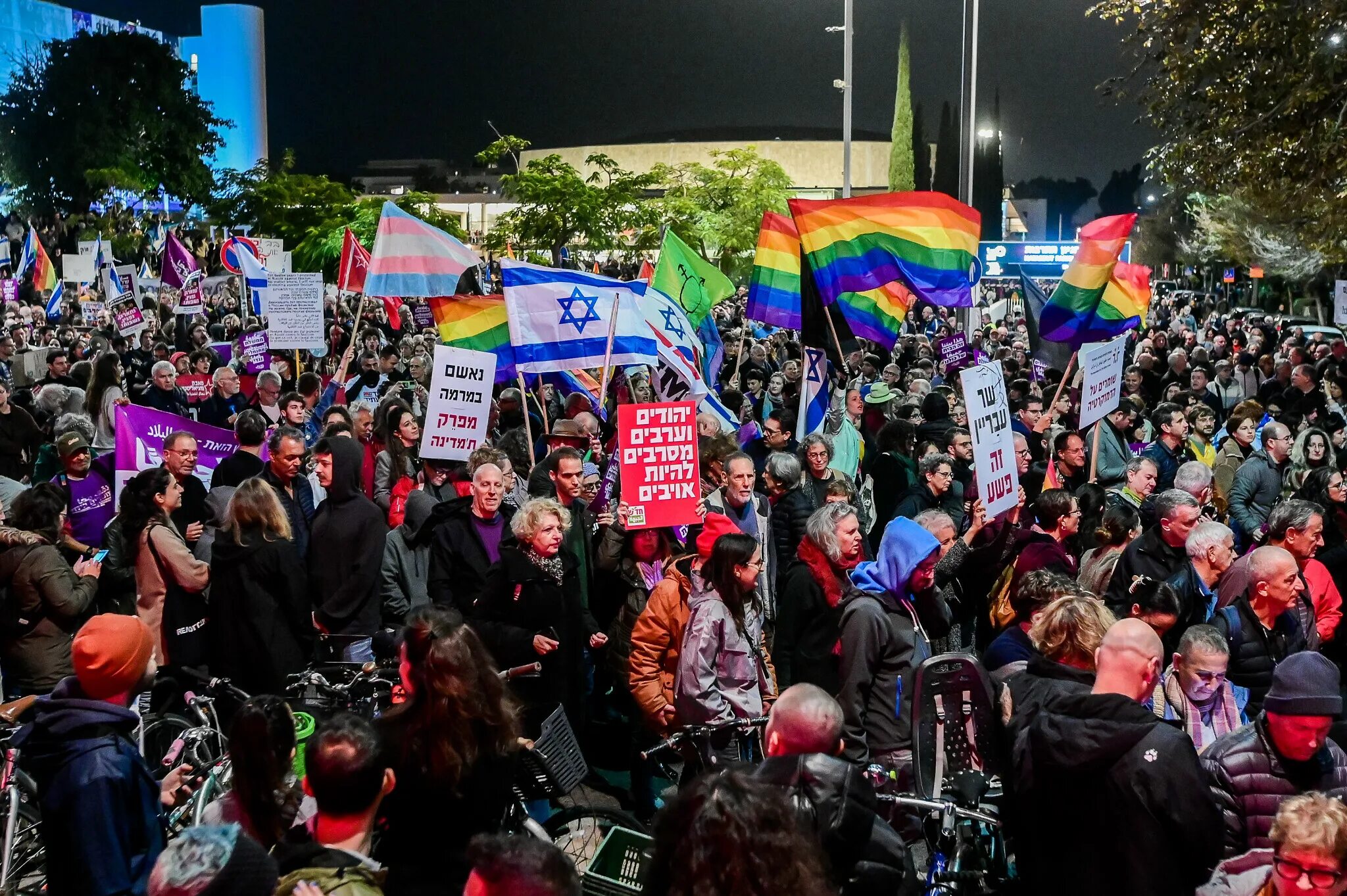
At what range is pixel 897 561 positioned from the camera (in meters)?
5.99

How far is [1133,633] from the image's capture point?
4406mm

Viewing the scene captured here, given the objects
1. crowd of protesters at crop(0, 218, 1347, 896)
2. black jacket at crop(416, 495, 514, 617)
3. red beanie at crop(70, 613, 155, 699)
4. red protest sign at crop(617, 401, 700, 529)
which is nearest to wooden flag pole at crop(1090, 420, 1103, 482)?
crowd of protesters at crop(0, 218, 1347, 896)

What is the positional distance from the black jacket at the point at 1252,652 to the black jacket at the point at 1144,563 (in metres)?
0.75

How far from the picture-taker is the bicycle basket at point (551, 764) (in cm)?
547

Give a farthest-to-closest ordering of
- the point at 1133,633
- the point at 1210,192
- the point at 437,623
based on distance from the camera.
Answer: the point at 1210,192 → the point at 437,623 → the point at 1133,633

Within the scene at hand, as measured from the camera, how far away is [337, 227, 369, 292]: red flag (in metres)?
16.2

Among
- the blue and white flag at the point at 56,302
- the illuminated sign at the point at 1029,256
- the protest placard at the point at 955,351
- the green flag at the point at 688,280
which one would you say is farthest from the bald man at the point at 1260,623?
the illuminated sign at the point at 1029,256

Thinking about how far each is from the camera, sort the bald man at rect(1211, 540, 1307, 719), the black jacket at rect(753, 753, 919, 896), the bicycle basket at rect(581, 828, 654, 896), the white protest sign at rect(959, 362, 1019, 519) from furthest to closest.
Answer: the white protest sign at rect(959, 362, 1019, 519), the bald man at rect(1211, 540, 1307, 719), the bicycle basket at rect(581, 828, 654, 896), the black jacket at rect(753, 753, 919, 896)

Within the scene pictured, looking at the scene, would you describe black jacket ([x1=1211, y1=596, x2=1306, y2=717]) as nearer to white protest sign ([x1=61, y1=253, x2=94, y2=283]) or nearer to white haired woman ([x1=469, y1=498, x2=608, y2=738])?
white haired woman ([x1=469, y1=498, x2=608, y2=738])

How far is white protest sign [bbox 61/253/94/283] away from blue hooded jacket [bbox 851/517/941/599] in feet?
90.4

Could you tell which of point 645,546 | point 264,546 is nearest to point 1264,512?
point 645,546

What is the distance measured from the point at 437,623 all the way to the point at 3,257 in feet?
101

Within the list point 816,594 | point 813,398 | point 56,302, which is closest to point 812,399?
point 813,398

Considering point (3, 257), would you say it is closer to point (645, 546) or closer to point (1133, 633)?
point (645, 546)
